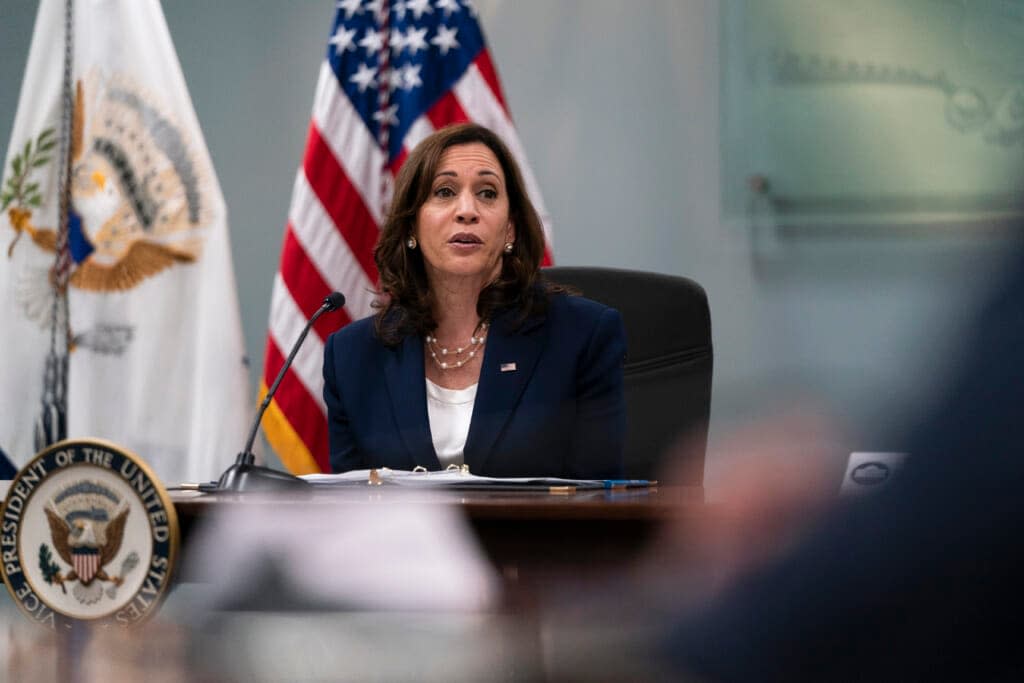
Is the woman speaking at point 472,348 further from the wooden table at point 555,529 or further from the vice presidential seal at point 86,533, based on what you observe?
the vice presidential seal at point 86,533

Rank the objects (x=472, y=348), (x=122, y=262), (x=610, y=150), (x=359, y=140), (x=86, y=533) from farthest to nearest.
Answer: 1. (x=610, y=150)
2. (x=359, y=140)
3. (x=122, y=262)
4. (x=472, y=348)
5. (x=86, y=533)

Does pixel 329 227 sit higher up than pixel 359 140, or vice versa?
pixel 359 140

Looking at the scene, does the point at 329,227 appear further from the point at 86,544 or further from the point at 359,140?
the point at 86,544

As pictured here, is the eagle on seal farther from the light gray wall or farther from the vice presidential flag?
the light gray wall

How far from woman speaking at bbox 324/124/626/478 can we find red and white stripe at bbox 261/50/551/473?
1.91 ft

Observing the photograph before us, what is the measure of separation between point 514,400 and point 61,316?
1.39 meters

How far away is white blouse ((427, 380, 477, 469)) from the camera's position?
1973 millimetres

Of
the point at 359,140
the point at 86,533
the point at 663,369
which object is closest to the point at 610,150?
the point at 359,140

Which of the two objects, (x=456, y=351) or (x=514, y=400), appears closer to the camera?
(x=514, y=400)

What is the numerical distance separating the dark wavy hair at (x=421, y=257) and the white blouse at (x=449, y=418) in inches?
5.5

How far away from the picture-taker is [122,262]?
9.16 ft

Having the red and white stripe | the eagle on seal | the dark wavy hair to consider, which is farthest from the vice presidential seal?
the red and white stripe

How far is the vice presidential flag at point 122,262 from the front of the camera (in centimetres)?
277

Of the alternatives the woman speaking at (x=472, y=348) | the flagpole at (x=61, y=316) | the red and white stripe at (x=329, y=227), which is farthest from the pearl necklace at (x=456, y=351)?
the flagpole at (x=61, y=316)
